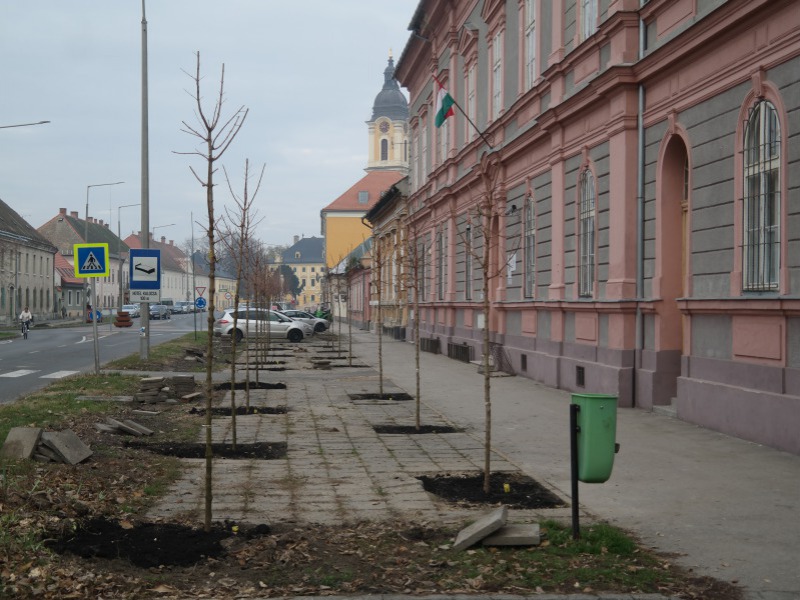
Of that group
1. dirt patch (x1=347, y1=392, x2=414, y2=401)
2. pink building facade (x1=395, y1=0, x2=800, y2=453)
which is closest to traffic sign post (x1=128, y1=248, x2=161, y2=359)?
dirt patch (x1=347, y1=392, x2=414, y2=401)

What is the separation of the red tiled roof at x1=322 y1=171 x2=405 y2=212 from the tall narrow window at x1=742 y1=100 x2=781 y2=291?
9978 cm

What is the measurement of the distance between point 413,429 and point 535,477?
3.58 metres

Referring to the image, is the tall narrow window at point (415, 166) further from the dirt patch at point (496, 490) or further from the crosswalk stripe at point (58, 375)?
the dirt patch at point (496, 490)

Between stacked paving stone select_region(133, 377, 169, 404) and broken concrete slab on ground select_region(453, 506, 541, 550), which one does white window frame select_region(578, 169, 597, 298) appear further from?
broken concrete slab on ground select_region(453, 506, 541, 550)

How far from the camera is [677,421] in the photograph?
12.8m

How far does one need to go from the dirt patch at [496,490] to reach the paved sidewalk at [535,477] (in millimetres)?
183

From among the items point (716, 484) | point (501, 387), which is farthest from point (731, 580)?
point (501, 387)

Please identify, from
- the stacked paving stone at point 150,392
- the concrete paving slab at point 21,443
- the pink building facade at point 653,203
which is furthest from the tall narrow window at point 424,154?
the concrete paving slab at point 21,443

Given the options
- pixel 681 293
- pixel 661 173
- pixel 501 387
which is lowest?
pixel 501 387

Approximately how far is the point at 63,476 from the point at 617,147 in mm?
10370

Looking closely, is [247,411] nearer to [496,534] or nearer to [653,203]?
[653,203]

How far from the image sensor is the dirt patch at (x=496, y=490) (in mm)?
7721

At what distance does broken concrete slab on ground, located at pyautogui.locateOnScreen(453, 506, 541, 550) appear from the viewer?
6125 millimetres

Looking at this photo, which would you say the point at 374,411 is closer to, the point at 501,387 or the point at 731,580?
the point at 501,387
